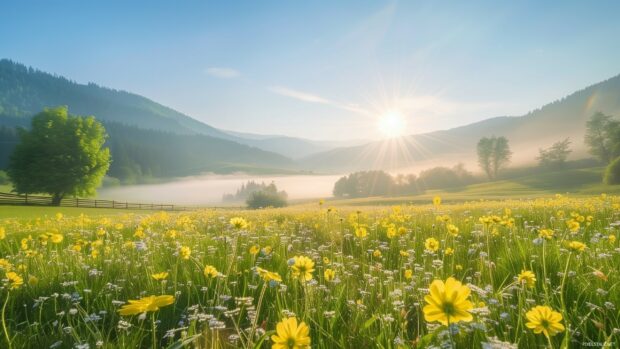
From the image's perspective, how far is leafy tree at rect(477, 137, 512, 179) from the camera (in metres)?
90.7

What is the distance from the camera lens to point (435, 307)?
127 cm

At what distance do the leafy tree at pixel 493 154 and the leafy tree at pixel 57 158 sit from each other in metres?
90.2

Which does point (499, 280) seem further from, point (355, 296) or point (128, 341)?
point (128, 341)

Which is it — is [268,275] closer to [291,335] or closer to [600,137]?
[291,335]

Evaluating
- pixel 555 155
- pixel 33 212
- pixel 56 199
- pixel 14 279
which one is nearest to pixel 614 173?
pixel 555 155

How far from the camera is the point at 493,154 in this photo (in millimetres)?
91625

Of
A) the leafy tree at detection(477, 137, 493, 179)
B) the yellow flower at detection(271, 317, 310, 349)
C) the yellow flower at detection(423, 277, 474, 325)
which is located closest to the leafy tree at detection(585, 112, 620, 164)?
the leafy tree at detection(477, 137, 493, 179)

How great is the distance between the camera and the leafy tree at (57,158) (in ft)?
135

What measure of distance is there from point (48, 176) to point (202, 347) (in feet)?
164

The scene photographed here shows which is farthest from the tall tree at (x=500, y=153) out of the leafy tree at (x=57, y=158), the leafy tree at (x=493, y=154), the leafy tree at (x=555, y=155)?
the leafy tree at (x=57, y=158)

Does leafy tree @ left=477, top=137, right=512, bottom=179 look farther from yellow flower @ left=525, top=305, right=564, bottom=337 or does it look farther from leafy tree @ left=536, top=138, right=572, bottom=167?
yellow flower @ left=525, top=305, right=564, bottom=337

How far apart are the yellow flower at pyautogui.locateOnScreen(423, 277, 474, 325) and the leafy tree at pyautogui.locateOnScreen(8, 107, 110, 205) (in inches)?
1982

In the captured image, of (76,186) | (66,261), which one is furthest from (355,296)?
(76,186)

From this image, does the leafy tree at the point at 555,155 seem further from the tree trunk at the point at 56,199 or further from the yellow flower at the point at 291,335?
the yellow flower at the point at 291,335
